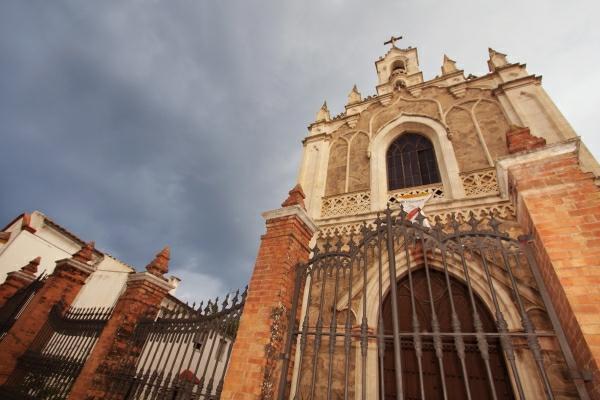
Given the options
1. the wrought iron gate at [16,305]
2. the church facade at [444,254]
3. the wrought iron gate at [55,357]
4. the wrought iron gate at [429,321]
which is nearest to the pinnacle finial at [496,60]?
the church facade at [444,254]

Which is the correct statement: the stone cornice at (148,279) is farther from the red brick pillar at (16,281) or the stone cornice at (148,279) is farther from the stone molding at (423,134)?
the stone molding at (423,134)

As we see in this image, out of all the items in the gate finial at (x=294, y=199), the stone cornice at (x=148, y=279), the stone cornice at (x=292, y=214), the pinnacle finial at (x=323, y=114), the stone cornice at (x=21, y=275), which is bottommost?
the stone cornice at (x=148, y=279)

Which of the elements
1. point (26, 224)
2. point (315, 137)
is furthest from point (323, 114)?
point (26, 224)

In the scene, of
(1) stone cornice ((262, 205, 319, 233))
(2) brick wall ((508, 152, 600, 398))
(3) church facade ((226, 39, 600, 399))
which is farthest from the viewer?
(1) stone cornice ((262, 205, 319, 233))

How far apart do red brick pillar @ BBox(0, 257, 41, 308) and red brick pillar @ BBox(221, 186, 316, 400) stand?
919 centimetres

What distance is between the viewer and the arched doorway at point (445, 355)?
429cm

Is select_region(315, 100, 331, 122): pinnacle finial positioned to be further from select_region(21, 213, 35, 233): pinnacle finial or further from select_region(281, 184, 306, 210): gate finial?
select_region(21, 213, 35, 233): pinnacle finial

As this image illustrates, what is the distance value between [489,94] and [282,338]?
848cm

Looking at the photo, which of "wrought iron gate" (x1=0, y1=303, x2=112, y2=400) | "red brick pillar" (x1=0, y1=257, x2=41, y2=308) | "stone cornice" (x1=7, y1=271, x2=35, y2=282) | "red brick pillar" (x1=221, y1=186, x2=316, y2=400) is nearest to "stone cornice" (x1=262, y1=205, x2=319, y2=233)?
"red brick pillar" (x1=221, y1=186, x2=316, y2=400)

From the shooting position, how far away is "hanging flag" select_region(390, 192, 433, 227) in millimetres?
6093

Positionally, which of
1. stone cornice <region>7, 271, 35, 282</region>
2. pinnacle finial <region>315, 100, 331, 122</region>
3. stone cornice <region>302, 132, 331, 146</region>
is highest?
pinnacle finial <region>315, 100, 331, 122</region>

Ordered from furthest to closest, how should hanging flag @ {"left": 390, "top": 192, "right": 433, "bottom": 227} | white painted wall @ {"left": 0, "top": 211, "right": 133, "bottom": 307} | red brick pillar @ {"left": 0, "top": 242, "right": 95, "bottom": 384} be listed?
white painted wall @ {"left": 0, "top": 211, "right": 133, "bottom": 307}, red brick pillar @ {"left": 0, "top": 242, "right": 95, "bottom": 384}, hanging flag @ {"left": 390, "top": 192, "right": 433, "bottom": 227}

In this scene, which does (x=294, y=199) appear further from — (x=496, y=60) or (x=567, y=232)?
(x=496, y=60)

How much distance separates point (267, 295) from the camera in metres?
4.31
